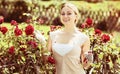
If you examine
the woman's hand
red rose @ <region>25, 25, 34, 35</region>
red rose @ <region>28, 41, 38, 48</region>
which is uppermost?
red rose @ <region>25, 25, 34, 35</region>

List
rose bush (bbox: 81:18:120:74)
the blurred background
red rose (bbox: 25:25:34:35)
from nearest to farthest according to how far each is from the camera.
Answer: red rose (bbox: 25:25:34:35), the blurred background, rose bush (bbox: 81:18:120:74)

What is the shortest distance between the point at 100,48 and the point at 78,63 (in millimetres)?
774

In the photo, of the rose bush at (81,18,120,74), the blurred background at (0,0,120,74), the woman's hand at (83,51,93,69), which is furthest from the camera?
the rose bush at (81,18,120,74)

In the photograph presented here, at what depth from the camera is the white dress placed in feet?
16.1

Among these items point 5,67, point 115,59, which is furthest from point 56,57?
point 115,59

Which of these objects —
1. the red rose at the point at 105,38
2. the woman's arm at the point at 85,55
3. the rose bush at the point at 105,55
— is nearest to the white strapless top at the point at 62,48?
the woman's arm at the point at 85,55

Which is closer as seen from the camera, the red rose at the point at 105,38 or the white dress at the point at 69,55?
the white dress at the point at 69,55

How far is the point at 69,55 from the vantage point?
16.1 ft

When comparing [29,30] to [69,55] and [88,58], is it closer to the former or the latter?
[69,55]

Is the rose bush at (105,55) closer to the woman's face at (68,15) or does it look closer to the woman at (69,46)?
the woman at (69,46)

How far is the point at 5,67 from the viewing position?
5.30 meters

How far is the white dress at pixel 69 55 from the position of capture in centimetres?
Answer: 492

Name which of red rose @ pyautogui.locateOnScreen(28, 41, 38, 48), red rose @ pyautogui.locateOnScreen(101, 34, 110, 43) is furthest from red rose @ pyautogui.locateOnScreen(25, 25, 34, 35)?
red rose @ pyautogui.locateOnScreen(101, 34, 110, 43)

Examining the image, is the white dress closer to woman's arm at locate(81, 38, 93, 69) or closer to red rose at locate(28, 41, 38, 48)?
woman's arm at locate(81, 38, 93, 69)
